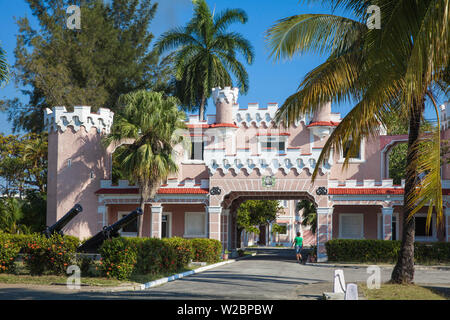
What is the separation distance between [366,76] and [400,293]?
17.9 ft

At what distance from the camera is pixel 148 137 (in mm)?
29594

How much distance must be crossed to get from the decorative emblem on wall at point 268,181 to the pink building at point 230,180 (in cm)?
6

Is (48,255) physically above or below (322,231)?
below

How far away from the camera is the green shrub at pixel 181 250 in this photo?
21000 millimetres

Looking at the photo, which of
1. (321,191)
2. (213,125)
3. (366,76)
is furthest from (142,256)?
(213,125)

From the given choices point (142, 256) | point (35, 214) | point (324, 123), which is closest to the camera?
point (142, 256)

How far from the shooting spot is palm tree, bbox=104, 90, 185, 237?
28797 mm

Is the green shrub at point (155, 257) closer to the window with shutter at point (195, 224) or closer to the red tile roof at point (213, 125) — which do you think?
the window with shutter at point (195, 224)

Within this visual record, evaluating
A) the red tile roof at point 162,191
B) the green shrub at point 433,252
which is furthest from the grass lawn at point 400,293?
the red tile roof at point 162,191

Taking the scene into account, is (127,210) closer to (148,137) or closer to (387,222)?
(148,137)

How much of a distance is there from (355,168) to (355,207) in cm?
252

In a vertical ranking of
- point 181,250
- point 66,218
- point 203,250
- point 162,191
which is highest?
point 162,191

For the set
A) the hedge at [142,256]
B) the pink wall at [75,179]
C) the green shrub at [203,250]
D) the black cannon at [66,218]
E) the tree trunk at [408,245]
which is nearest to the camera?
the tree trunk at [408,245]

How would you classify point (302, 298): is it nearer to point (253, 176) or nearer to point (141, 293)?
point (141, 293)
